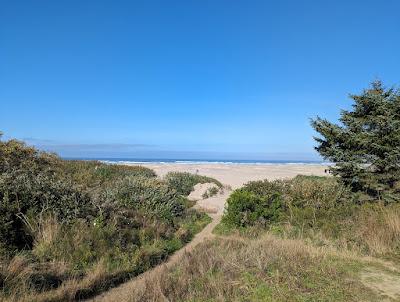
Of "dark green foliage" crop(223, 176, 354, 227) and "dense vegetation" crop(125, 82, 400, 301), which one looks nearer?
"dense vegetation" crop(125, 82, 400, 301)

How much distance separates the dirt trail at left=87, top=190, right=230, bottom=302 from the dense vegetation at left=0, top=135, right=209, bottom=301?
0.79 feet

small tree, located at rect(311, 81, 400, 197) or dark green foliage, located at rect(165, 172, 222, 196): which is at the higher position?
small tree, located at rect(311, 81, 400, 197)

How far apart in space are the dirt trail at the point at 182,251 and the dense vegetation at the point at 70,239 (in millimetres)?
242

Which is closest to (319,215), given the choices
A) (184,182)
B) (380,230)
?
(380,230)

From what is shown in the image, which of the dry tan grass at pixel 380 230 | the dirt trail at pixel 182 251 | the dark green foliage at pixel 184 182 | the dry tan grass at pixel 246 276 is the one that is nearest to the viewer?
the dry tan grass at pixel 246 276

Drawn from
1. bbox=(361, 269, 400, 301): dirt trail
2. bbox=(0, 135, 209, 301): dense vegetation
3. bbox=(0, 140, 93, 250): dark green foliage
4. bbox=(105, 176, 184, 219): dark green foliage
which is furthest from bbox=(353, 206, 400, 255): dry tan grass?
bbox=(0, 140, 93, 250): dark green foliage

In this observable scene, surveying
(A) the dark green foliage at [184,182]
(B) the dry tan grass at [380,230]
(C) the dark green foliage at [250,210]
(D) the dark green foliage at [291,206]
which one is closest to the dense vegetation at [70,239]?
(C) the dark green foliage at [250,210]

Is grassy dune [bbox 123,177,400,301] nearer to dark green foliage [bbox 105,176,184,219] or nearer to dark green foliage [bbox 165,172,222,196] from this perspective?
dark green foliage [bbox 105,176,184,219]

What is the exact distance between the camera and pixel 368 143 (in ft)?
46.9

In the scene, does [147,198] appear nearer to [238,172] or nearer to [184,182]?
[184,182]

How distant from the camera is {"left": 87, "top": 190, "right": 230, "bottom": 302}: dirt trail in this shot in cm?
693

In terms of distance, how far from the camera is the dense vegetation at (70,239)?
7.09 meters

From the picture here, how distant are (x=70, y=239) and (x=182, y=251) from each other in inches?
126

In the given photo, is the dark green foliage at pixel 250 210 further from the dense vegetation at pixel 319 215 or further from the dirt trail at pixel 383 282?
the dirt trail at pixel 383 282
